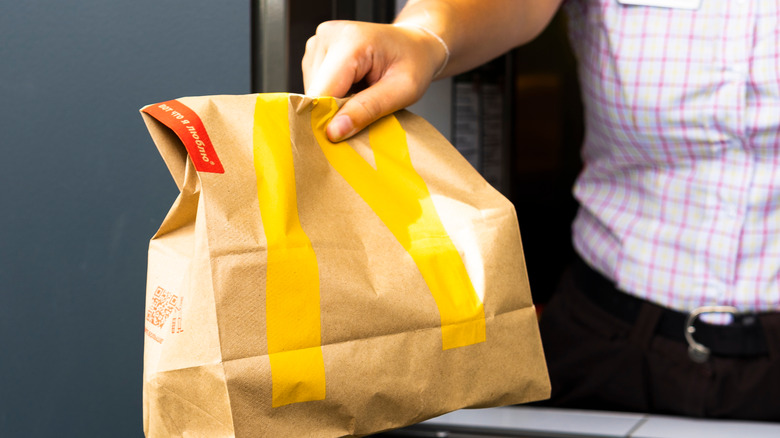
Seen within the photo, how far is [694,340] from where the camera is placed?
1.05m

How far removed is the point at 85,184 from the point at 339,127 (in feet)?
1.22

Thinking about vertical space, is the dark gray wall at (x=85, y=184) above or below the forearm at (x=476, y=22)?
below

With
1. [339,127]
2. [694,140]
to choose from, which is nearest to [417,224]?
[339,127]

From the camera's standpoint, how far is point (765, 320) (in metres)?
1.02

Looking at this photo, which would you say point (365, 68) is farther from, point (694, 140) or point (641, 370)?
point (641, 370)

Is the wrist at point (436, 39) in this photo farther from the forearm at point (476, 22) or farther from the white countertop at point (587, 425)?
the white countertop at point (587, 425)

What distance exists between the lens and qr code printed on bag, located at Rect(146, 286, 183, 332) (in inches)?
21.3

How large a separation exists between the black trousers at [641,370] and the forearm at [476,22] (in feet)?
1.47

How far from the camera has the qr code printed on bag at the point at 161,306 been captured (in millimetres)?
542

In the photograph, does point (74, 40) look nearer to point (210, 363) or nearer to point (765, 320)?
point (210, 363)

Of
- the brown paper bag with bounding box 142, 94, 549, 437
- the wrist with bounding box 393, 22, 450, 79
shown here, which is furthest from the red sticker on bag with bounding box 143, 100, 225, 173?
the wrist with bounding box 393, 22, 450, 79

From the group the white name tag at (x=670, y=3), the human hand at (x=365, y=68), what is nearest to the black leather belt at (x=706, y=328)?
the white name tag at (x=670, y=3)

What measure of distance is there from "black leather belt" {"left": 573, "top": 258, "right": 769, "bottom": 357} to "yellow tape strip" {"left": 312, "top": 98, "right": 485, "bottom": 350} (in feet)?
1.87

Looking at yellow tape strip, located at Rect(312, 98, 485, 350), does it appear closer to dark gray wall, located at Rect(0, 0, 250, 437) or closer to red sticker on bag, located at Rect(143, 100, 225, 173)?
red sticker on bag, located at Rect(143, 100, 225, 173)
